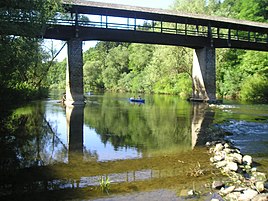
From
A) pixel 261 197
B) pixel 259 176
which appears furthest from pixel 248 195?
pixel 259 176

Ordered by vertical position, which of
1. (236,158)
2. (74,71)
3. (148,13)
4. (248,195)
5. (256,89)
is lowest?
(248,195)

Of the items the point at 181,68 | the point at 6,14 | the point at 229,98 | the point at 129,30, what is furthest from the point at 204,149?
the point at 229,98

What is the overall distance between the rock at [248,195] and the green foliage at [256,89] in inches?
1398

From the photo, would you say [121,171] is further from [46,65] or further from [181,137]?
[46,65]

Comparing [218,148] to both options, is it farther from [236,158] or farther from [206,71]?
[206,71]

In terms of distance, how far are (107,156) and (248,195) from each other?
5.82m

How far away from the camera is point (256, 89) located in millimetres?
40125

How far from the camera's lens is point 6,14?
54.8 feet

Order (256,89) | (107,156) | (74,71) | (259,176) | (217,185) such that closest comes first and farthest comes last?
(217,185)
(259,176)
(107,156)
(74,71)
(256,89)

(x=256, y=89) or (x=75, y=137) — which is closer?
(x=75, y=137)

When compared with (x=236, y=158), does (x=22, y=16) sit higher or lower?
higher

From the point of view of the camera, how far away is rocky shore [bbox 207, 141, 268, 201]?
6852 mm

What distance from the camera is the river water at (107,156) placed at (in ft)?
25.8

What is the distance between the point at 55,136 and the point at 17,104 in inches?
708
